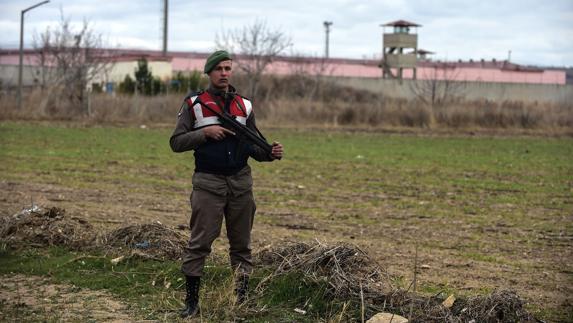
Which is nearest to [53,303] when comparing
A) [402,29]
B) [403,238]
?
[403,238]

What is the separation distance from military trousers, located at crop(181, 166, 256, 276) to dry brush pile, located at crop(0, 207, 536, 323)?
78cm

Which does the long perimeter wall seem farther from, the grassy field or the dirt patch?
the dirt patch

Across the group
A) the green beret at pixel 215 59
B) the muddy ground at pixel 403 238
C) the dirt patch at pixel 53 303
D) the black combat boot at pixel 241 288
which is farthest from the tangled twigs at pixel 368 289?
the green beret at pixel 215 59

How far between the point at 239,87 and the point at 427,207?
39463 millimetres

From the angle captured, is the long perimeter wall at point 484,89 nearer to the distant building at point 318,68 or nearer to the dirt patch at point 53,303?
the distant building at point 318,68

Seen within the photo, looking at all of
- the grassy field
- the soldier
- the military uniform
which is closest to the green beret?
the soldier

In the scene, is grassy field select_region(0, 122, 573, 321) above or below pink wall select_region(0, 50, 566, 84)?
below

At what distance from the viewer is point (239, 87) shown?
176 feet

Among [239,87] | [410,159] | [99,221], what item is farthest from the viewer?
[239,87]

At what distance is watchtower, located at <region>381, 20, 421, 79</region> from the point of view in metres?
68.0

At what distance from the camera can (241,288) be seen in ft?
24.0

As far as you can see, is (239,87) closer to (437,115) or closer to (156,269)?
(437,115)

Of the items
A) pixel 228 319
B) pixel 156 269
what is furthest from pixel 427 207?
pixel 228 319

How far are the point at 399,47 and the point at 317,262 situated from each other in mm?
61944
